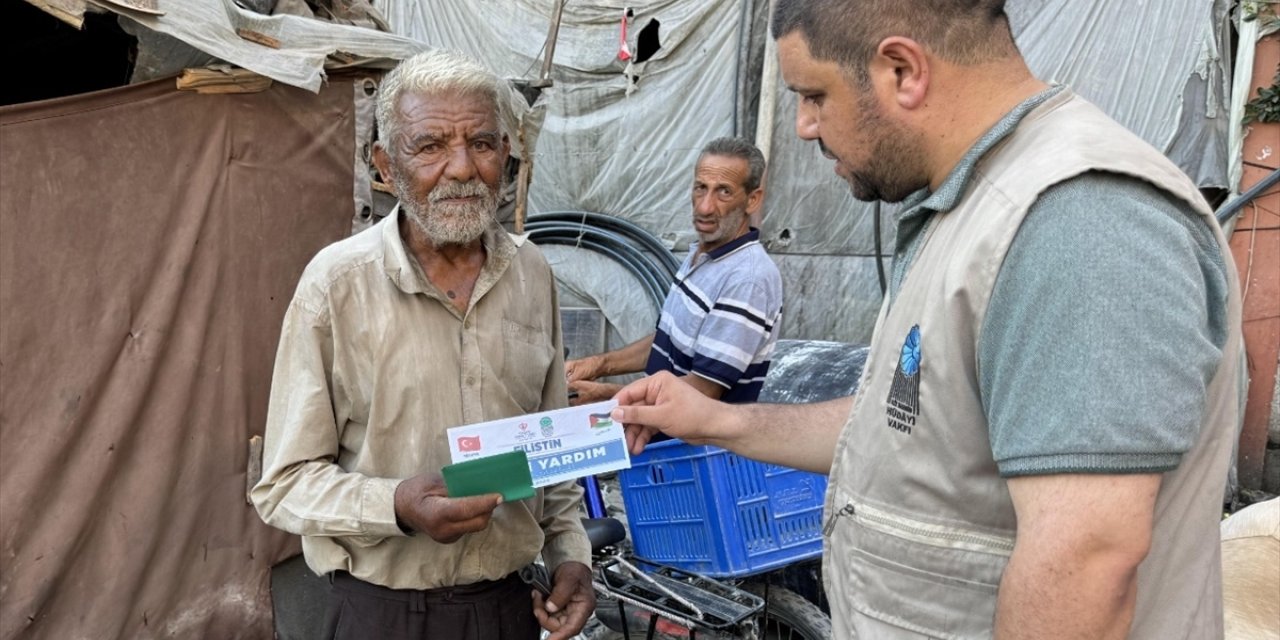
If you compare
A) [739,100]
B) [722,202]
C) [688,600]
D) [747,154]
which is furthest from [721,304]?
[739,100]

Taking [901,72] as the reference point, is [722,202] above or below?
below

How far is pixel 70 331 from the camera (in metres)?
3.08

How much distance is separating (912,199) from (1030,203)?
1.19ft

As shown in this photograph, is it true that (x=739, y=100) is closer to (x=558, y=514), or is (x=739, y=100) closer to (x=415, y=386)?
(x=558, y=514)

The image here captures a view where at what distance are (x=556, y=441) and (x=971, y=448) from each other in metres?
1.00

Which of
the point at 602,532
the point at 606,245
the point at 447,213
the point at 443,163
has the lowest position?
the point at 602,532

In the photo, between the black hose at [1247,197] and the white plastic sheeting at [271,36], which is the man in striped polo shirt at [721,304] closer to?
the white plastic sheeting at [271,36]

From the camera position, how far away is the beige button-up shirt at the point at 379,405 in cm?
198

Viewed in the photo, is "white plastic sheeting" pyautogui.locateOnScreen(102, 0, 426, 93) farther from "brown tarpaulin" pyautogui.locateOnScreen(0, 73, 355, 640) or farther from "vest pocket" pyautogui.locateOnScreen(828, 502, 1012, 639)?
"vest pocket" pyautogui.locateOnScreen(828, 502, 1012, 639)

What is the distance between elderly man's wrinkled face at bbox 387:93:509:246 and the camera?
2137 millimetres

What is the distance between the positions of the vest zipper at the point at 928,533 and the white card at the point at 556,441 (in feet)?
2.47

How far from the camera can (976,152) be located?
50.3 inches

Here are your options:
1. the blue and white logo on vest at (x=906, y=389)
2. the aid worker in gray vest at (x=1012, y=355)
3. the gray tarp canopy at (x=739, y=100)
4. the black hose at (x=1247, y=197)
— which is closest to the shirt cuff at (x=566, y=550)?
the aid worker in gray vest at (x=1012, y=355)

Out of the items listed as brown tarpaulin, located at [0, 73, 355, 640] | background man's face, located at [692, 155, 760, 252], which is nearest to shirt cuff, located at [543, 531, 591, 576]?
background man's face, located at [692, 155, 760, 252]
